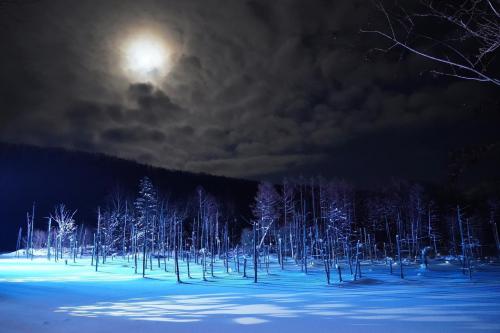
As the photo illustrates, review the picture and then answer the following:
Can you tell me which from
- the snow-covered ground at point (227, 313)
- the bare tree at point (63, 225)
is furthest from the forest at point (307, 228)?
the snow-covered ground at point (227, 313)

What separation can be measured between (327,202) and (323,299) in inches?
1413

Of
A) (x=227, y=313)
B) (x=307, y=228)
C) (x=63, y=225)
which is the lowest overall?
(x=227, y=313)

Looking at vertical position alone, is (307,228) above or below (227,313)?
above

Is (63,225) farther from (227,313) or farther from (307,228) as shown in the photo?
(227,313)

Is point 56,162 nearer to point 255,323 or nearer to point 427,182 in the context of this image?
point 427,182

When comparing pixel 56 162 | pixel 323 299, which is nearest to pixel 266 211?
pixel 323 299

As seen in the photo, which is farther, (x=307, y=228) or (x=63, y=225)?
(x=307, y=228)

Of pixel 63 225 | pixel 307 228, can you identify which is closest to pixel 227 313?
pixel 307 228

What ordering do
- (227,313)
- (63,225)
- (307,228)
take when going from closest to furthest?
1. (227,313)
2. (63,225)
3. (307,228)

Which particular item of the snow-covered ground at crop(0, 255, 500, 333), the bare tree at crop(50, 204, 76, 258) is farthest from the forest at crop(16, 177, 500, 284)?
the snow-covered ground at crop(0, 255, 500, 333)

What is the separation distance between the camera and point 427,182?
253 feet

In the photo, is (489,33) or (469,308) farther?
(469,308)

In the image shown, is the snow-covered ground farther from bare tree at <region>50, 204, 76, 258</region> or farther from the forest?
bare tree at <region>50, 204, 76, 258</region>

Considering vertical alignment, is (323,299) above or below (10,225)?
below
